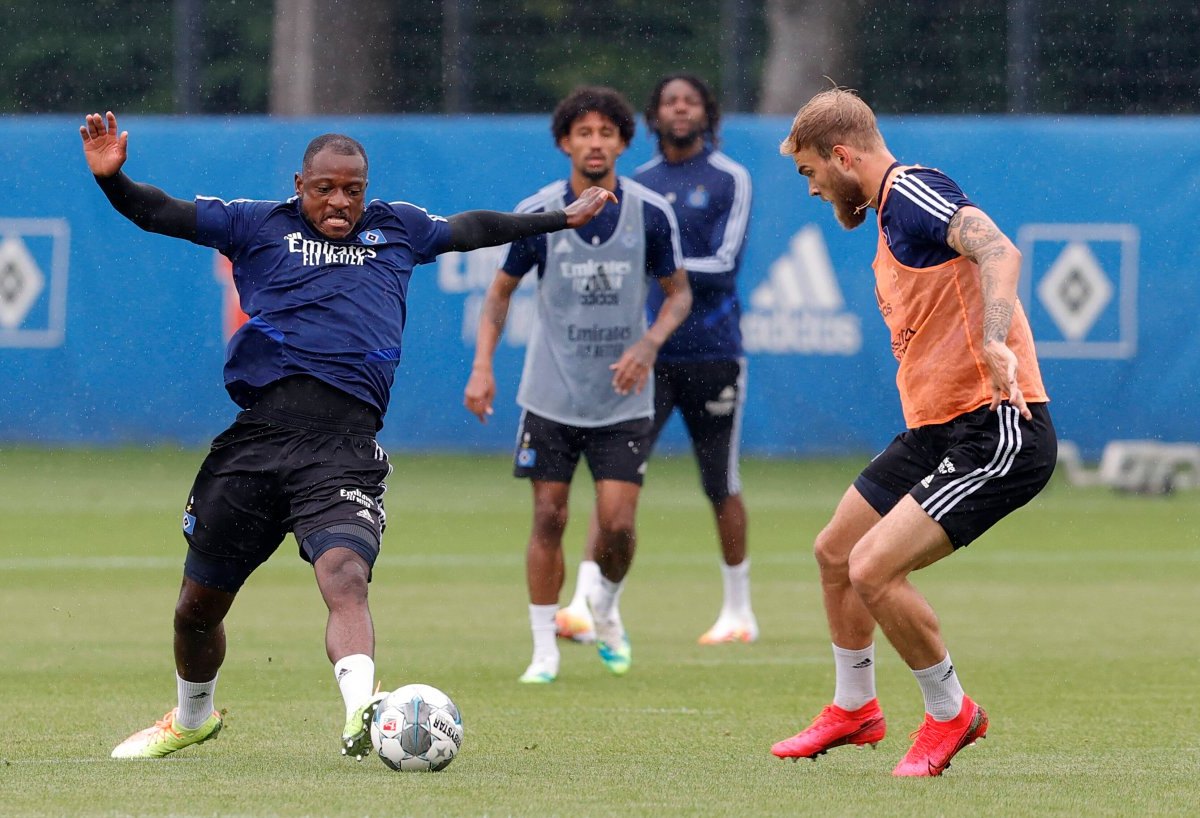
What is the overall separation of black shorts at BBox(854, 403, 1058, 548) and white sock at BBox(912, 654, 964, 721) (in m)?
0.42

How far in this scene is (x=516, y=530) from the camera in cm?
1617

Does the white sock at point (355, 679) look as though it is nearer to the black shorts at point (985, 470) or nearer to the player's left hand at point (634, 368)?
the black shorts at point (985, 470)

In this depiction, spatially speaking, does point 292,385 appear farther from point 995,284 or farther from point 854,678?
point 995,284

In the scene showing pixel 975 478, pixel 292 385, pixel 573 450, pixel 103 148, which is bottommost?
pixel 573 450

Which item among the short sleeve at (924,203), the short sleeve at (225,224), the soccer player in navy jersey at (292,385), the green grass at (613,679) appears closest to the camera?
the green grass at (613,679)

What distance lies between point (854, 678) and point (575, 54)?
53.8ft

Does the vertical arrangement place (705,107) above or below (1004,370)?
above

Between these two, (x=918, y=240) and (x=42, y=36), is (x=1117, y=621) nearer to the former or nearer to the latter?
(x=918, y=240)

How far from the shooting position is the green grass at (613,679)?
629 centimetres

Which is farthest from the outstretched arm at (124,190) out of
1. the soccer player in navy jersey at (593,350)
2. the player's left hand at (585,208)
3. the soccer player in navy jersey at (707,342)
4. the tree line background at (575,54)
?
the tree line background at (575,54)

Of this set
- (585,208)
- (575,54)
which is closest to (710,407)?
(585,208)

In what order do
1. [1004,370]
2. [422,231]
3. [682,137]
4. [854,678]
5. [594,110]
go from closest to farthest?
[1004,370]
[854,678]
[422,231]
[594,110]
[682,137]

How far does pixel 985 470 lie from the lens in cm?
658

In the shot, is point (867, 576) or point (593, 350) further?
point (593, 350)
